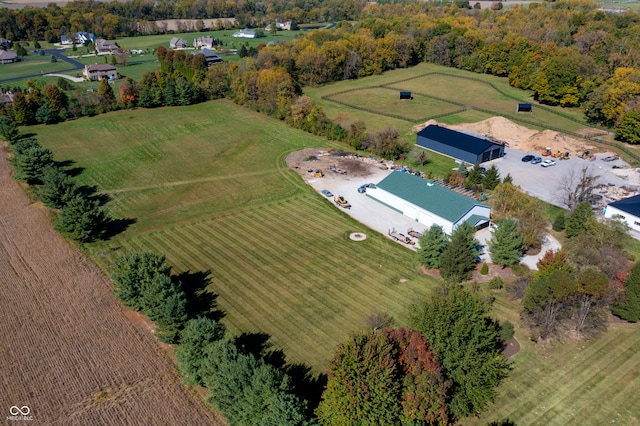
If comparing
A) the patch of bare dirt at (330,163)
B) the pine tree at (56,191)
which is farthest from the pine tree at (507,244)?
the pine tree at (56,191)

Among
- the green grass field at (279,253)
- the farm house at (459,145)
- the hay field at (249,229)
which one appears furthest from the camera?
the farm house at (459,145)

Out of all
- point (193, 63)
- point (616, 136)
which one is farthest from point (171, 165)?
point (616, 136)

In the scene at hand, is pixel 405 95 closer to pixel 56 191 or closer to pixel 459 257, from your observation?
pixel 459 257

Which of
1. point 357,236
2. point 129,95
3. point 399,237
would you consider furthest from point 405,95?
point 357,236

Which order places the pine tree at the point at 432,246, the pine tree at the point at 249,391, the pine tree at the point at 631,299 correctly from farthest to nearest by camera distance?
the pine tree at the point at 432,246 < the pine tree at the point at 631,299 < the pine tree at the point at 249,391

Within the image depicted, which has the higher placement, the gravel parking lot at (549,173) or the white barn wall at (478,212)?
the white barn wall at (478,212)

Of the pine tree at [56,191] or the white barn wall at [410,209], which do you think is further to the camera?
the pine tree at [56,191]

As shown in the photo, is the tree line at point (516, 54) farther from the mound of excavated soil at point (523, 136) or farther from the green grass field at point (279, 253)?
the green grass field at point (279, 253)
